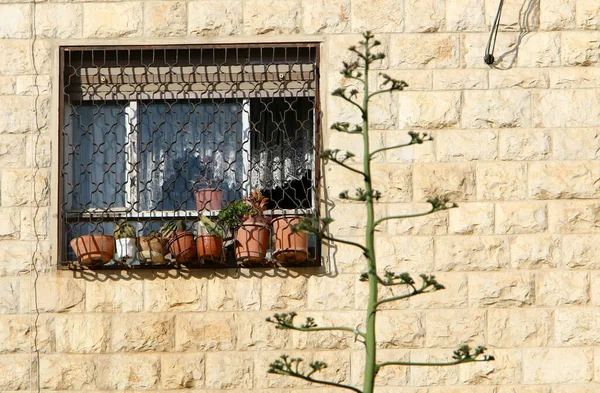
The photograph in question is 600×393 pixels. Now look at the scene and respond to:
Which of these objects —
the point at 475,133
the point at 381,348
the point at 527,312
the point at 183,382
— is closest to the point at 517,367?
the point at 527,312

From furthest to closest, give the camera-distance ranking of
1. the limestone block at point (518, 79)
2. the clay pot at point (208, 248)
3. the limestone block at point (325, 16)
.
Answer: the limestone block at point (325, 16)
the limestone block at point (518, 79)
the clay pot at point (208, 248)

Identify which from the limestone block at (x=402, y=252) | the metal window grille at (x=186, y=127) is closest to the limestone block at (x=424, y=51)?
the metal window grille at (x=186, y=127)

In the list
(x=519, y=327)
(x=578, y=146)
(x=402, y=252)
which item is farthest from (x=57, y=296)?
(x=578, y=146)

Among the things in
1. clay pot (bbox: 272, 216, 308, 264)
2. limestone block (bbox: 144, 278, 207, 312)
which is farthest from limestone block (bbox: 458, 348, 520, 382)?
limestone block (bbox: 144, 278, 207, 312)

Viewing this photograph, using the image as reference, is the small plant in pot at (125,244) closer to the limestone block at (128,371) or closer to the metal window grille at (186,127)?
the metal window grille at (186,127)

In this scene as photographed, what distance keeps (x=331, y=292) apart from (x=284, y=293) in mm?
291

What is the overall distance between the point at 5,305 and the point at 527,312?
10.6ft

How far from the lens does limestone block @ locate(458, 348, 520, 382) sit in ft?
26.0

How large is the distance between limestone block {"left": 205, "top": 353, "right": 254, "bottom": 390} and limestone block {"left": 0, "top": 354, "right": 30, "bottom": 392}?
1096 mm

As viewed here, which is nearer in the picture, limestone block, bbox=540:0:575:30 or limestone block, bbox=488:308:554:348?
limestone block, bbox=488:308:554:348

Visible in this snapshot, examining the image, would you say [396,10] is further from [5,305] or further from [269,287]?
[5,305]

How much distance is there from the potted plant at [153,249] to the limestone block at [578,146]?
→ 2529 millimetres

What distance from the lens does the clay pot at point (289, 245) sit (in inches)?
319

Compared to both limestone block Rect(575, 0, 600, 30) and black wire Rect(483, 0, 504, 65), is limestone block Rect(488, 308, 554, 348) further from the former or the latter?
limestone block Rect(575, 0, 600, 30)
